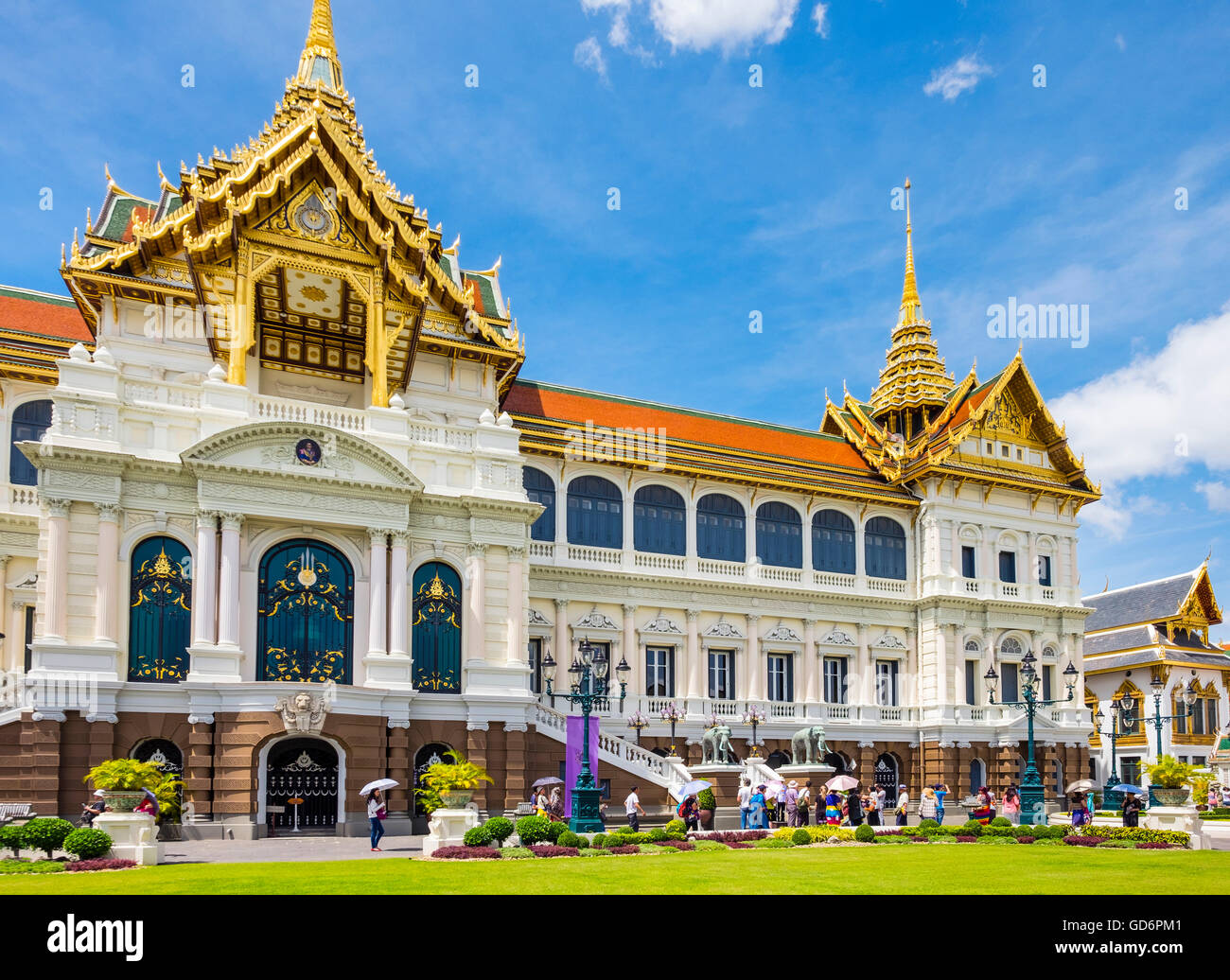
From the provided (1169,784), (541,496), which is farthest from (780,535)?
(1169,784)

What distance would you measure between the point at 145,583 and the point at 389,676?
21.0 feet

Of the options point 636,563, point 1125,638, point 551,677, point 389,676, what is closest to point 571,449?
point 636,563

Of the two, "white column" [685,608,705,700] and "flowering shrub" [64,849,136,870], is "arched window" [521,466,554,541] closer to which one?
"white column" [685,608,705,700]

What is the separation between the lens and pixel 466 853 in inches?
808

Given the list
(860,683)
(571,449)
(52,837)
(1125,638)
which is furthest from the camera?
(1125,638)

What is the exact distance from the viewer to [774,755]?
3978 centimetres

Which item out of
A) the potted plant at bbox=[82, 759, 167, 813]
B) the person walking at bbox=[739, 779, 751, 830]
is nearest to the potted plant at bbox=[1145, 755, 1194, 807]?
the person walking at bbox=[739, 779, 751, 830]

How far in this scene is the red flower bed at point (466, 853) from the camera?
20.3 m

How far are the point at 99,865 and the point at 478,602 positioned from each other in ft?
45.3

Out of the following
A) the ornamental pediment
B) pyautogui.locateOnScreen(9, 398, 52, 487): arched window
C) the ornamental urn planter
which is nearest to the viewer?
the ornamental urn planter

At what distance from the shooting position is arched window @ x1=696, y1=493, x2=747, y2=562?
4134 cm

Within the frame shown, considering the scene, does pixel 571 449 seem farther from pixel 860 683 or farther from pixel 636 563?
pixel 860 683

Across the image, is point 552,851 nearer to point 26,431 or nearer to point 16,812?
point 16,812

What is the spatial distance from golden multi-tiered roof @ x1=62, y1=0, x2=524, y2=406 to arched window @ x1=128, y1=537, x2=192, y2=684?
5.07 metres
